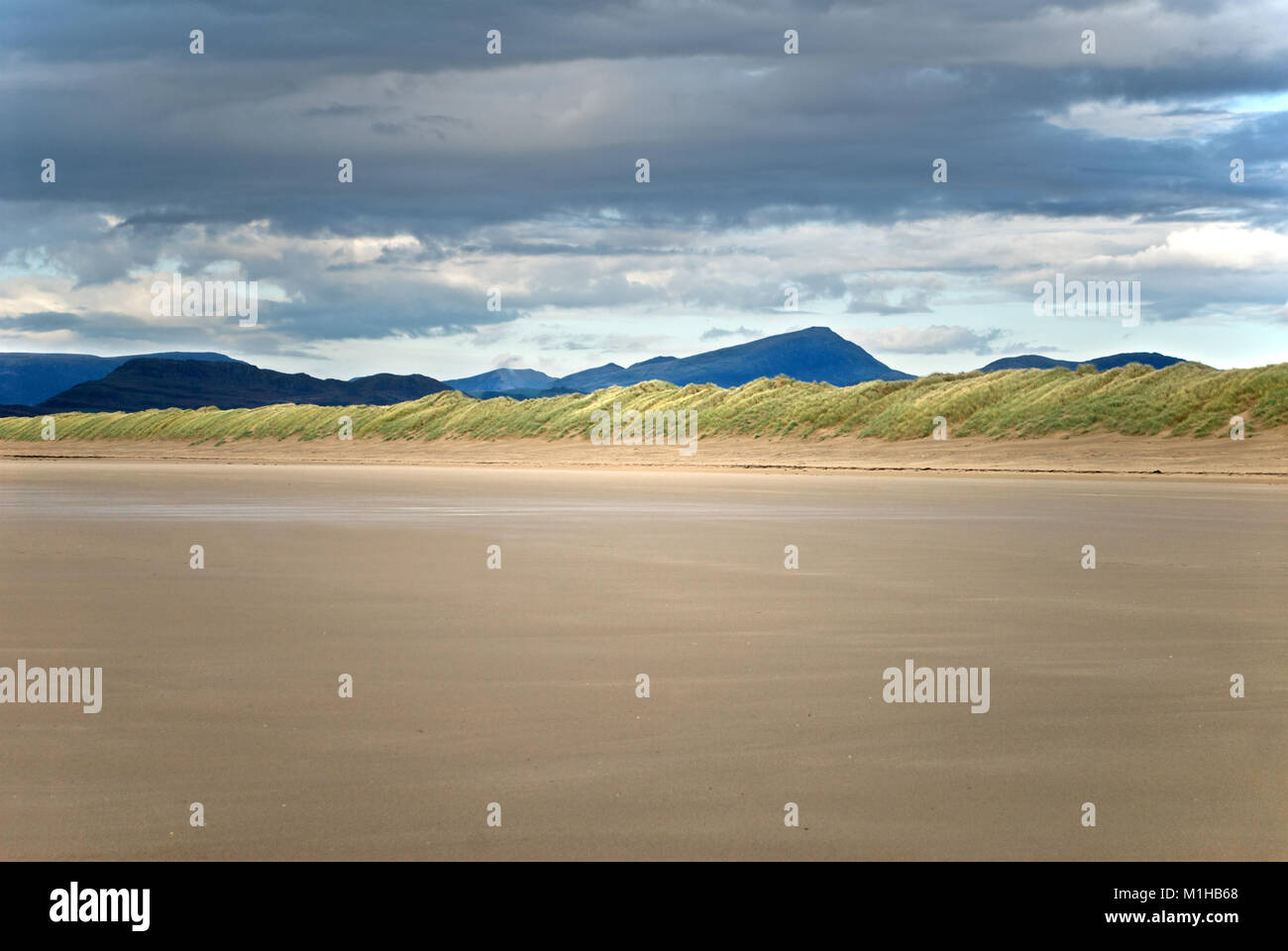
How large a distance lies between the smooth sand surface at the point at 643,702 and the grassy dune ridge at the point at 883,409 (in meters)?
41.8

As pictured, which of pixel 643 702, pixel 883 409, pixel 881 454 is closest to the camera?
pixel 643 702

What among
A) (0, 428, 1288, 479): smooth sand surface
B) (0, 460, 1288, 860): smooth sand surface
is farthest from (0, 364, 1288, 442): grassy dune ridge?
(0, 460, 1288, 860): smooth sand surface

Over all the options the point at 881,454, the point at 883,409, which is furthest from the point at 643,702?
the point at 883,409

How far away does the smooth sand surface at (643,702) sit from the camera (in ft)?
18.6

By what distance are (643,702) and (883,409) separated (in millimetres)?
70581

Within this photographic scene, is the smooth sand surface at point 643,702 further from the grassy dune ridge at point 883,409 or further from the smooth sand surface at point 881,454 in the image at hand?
the grassy dune ridge at point 883,409

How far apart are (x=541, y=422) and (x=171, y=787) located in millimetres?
92302

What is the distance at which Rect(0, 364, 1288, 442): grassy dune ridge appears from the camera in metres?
57.8

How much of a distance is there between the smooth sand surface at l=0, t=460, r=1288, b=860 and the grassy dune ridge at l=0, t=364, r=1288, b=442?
41.8m

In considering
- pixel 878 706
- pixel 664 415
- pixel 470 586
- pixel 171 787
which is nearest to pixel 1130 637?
pixel 878 706

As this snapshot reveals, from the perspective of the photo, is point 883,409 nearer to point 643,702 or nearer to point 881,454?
point 881,454

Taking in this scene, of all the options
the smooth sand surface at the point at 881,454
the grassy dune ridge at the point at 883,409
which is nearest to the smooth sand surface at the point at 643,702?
the smooth sand surface at the point at 881,454

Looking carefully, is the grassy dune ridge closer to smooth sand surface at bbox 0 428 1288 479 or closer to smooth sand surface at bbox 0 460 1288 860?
smooth sand surface at bbox 0 428 1288 479

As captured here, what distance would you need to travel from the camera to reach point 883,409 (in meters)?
77.1
